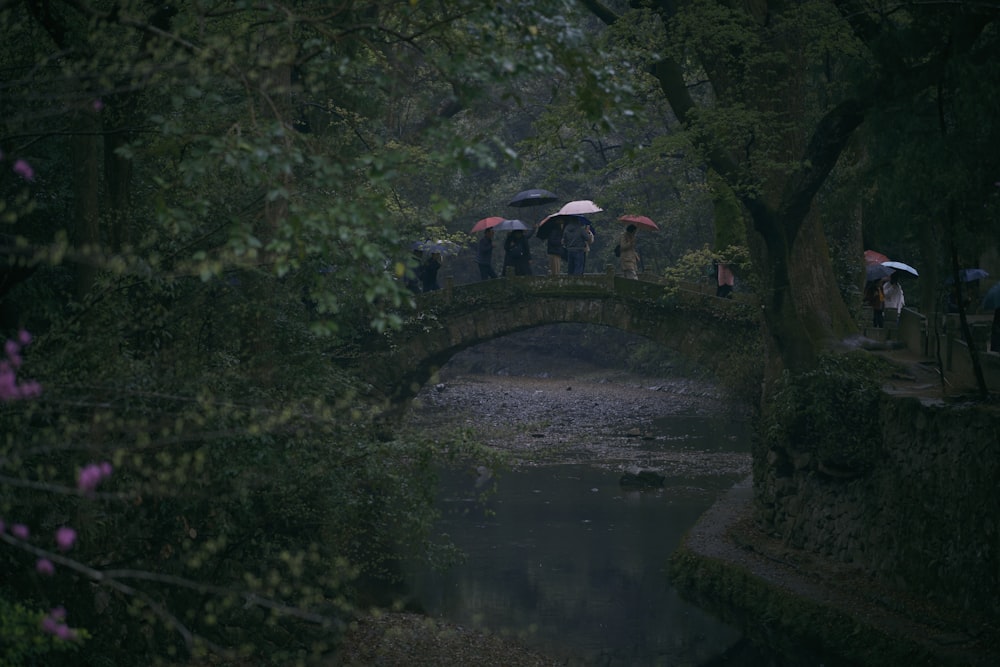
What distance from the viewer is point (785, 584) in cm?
1454

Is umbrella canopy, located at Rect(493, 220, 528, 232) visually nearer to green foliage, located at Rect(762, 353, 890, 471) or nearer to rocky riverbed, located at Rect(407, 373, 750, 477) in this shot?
rocky riverbed, located at Rect(407, 373, 750, 477)

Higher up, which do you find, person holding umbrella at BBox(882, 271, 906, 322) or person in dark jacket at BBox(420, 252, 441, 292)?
person in dark jacket at BBox(420, 252, 441, 292)

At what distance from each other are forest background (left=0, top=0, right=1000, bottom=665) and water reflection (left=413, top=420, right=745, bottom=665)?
6.44 ft

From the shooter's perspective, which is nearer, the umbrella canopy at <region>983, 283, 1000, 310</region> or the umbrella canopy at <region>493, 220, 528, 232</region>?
the umbrella canopy at <region>983, 283, 1000, 310</region>

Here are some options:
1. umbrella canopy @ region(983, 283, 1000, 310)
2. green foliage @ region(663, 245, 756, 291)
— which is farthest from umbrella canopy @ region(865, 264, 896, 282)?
umbrella canopy @ region(983, 283, 1000, 310)

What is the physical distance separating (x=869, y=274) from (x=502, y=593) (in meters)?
10.1

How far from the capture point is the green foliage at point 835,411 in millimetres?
14602

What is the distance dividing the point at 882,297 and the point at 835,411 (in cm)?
712

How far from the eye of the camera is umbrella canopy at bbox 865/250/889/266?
70.5 feet

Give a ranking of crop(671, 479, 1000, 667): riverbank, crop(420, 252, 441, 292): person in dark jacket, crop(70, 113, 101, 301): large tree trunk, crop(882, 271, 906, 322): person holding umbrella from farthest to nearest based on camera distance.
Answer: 1. crop(420, 252, 441, 292): person in dark jacket
2. crop(882, 271, 906, 322): person holding umbrella
3. crop(671, 479, 1000, 667): riverbank
4. crop(70, 113, 101, 301): large tree trunk

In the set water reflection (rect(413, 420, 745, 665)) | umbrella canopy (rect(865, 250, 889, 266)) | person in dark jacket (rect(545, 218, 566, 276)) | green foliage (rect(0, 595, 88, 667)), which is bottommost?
water reflection (rect(413, 420, 745, 665))

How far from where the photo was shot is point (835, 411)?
15.0 m

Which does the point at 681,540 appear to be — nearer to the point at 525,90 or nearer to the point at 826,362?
the point at 826,362

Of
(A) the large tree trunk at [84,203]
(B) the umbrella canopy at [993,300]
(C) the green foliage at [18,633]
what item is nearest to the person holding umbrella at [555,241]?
(B) the umbrella canopy at [993,300]
